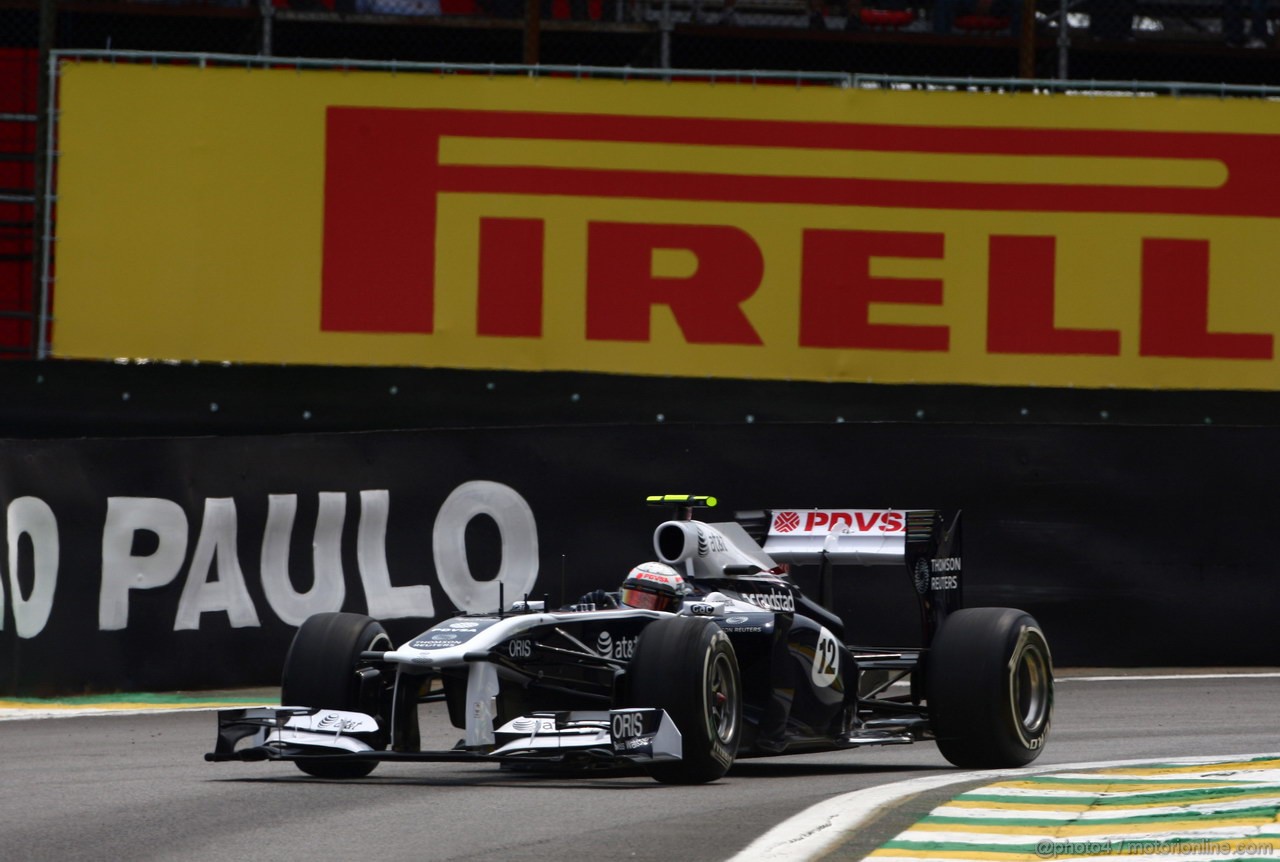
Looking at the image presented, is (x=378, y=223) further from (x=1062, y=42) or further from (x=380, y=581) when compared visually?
(x=1062, y=42)

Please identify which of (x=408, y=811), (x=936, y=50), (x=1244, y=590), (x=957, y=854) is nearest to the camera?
(x=957, y=854)

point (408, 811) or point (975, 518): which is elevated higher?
point (975, 518)

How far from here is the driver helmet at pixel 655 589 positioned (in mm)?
9734

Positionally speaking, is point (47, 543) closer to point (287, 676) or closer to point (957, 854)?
point (287, 676)

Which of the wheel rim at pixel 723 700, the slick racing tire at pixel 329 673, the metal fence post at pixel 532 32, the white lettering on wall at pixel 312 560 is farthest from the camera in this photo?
the metal fence post at pixel 532 32

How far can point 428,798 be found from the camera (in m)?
8.21

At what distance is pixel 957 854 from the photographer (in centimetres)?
660

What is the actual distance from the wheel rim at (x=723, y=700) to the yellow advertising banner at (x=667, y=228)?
290 inches

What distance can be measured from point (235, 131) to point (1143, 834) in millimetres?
11543

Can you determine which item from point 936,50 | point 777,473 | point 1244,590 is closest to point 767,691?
point 777,473

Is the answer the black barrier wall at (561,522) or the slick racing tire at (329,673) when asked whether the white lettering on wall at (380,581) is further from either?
the slick racing tire at (329,673)

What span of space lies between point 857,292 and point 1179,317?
8.77 ft

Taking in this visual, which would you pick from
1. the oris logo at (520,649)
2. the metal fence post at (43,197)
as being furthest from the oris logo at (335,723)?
the metal fence post at (43,197)

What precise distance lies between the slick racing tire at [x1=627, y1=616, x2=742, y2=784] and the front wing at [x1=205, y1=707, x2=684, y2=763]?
10 cm
